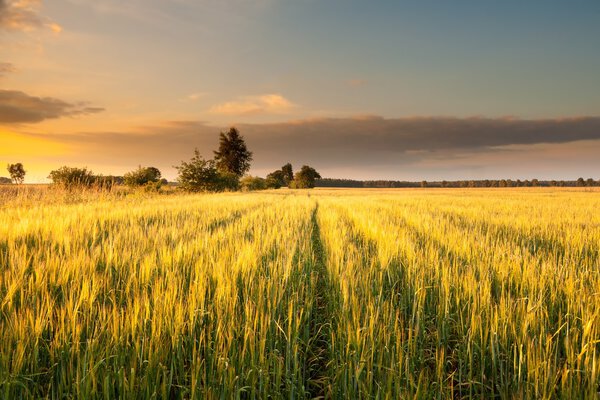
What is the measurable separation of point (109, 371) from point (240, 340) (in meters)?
→ 0.78

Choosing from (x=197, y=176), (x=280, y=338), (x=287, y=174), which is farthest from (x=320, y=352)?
(x=287, y=174)

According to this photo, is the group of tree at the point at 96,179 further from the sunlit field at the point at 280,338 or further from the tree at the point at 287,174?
the tree at the point at 287,174

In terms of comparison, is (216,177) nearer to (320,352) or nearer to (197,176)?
(197,176)

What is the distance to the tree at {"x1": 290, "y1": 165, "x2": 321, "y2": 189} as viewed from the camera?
127 meters

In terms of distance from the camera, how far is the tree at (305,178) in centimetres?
12725

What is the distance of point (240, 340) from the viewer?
2162 millimetres

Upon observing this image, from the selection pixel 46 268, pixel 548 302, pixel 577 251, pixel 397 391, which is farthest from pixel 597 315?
pixel 46 268

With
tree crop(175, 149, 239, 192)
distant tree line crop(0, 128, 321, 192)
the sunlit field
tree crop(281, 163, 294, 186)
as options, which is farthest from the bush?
the sunlit field

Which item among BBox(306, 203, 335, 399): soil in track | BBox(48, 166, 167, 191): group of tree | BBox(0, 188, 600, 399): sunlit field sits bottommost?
BBox(306, 203, 335, 399): soil in track

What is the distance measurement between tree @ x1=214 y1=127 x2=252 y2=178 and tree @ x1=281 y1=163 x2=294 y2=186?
6947 centimetres

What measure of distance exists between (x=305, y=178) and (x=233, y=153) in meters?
63.1

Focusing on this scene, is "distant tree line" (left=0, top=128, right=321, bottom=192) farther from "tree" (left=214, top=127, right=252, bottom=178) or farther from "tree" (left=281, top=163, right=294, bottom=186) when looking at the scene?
"tree" (left=281, top=163, right=294, bottom=186)

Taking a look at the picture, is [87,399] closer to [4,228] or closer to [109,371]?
[109,371]

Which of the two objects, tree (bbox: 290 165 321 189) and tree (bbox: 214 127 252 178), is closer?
tree (bbox: 214 127 252 178)
